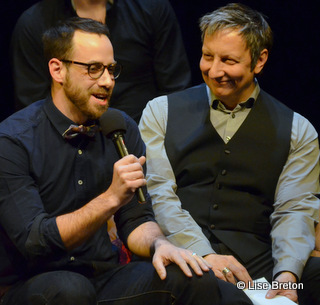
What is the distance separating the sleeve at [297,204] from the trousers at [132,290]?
0.46 m

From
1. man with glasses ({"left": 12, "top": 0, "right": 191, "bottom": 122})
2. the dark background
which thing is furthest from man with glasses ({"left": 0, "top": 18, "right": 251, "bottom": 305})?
the dark background

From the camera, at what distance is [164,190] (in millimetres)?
2941

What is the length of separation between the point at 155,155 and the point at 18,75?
3.35 feet

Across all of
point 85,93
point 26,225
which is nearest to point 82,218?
point 26,225

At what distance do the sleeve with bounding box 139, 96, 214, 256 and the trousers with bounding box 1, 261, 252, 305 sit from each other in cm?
42

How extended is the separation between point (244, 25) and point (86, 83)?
0.85 meters

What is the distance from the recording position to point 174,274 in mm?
2297

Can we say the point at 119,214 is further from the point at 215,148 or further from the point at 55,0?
the point at 55,0

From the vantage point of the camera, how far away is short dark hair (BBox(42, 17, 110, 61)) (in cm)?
268

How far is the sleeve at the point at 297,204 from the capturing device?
2826 millimetres

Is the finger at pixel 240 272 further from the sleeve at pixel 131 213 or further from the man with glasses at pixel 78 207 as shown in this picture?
the sleeve at pixel 131 213

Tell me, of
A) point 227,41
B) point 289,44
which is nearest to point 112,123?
point 227,41
